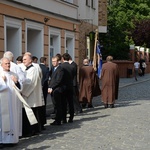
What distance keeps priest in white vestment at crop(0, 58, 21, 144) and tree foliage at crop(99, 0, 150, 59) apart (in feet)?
116

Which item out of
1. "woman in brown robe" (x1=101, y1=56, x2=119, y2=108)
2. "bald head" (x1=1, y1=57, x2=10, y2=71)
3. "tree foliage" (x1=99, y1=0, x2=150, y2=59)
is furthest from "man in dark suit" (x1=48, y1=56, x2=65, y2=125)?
"tree foliage" (x1=99, y1=0, x2=150, y2=59)

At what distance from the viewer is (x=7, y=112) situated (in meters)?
9.91

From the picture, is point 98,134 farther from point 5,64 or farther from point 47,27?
point 47,27

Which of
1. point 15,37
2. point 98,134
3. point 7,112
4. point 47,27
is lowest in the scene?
point 98,134

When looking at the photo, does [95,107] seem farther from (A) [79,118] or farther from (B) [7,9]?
(B) [7,9]

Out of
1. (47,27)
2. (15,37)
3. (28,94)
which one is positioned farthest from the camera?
(47,27)

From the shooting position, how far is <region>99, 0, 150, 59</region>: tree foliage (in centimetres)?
4597

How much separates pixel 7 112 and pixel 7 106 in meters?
0.12

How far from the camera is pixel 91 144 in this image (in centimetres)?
1017

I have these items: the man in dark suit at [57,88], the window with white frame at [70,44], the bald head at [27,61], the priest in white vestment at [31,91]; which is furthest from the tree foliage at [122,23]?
the bald head at [27,61]

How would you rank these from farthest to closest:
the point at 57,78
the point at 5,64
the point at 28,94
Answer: the point at 57,78, the point at 28,94, the point at 5,64

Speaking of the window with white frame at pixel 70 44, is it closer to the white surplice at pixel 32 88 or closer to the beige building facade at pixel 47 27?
the beige building facade at pixel 47 27

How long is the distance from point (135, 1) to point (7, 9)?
149 ft

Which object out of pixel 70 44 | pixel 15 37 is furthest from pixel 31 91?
pixel 70 44
